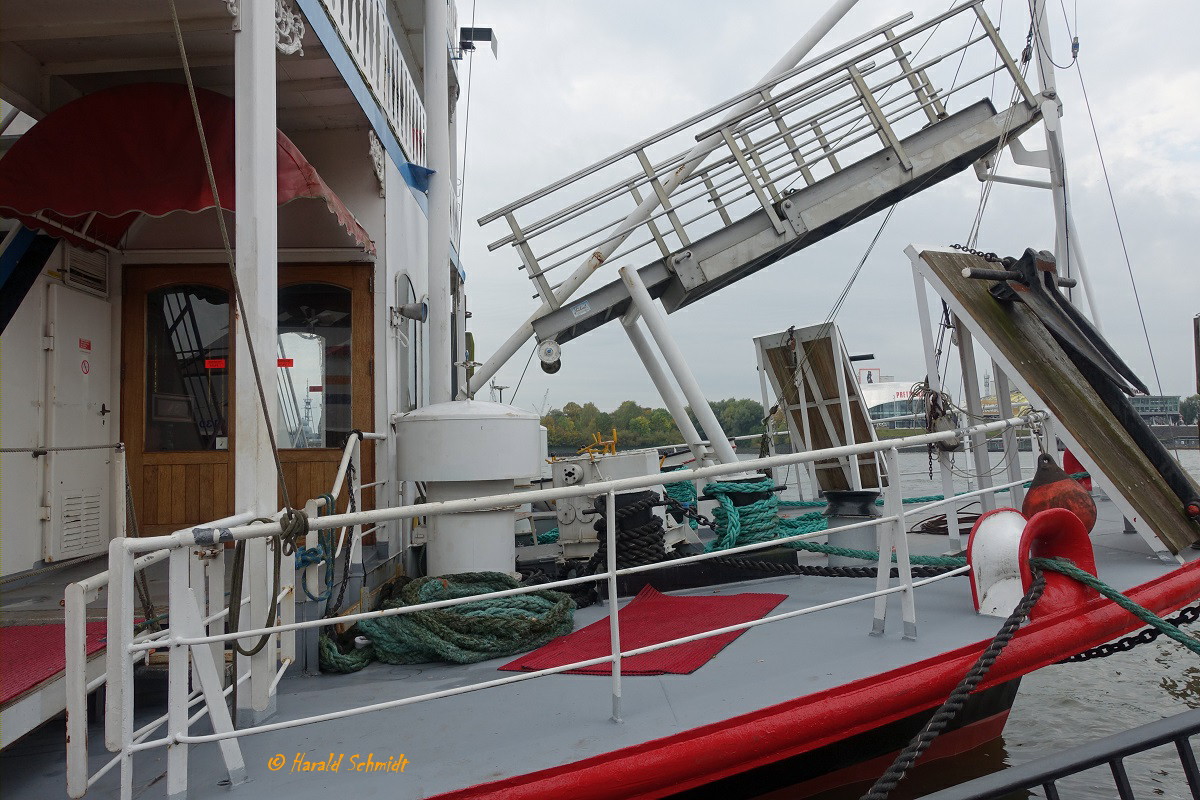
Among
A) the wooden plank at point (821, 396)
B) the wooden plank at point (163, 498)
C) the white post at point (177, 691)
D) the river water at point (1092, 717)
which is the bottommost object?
the river water at point (1092, 717)

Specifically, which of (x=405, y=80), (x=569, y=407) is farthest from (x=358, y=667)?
(x=569, y=407)

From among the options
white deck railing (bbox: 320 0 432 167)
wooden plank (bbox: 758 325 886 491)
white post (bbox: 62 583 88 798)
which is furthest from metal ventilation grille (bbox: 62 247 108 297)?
wooden plank (bbox: 758 325 886 491)

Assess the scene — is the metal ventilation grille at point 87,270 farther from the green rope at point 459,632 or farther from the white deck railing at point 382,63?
the green rope at point 459,632

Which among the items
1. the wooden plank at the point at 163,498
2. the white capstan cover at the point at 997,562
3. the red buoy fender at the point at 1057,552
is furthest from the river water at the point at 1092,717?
the wooden plank at the point at 163,498

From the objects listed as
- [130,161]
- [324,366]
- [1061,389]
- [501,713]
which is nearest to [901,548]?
[501,713]

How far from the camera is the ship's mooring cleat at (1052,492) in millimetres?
4477

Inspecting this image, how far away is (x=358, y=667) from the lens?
13.5 feet

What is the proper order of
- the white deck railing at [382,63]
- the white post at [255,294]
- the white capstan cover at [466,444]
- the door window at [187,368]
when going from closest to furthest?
the white post at [255,294] < the white capstan cover at [466,444] < the white deck railing at [382,63] < the door window at [187,368]

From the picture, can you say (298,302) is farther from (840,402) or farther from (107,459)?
(840,402)

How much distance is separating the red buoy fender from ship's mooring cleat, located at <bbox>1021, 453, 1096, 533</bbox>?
2.06 feet

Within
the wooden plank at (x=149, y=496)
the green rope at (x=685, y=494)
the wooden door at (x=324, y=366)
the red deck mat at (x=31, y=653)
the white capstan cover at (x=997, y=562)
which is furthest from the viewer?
the green rope at (x=685, y=494)

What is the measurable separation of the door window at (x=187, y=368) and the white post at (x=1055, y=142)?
26.0ft

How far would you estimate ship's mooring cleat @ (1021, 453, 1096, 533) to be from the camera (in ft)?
14.7

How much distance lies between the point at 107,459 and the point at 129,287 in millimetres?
1353
